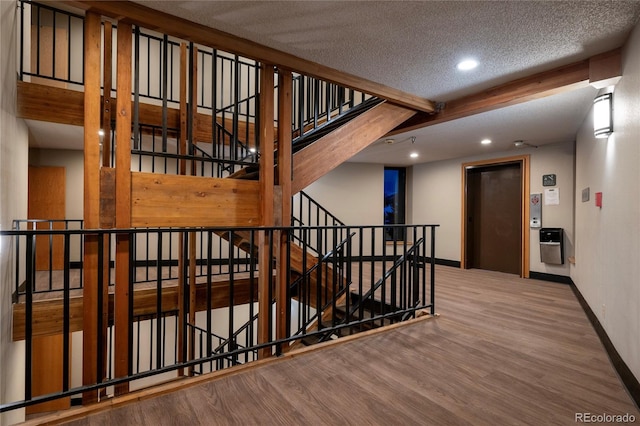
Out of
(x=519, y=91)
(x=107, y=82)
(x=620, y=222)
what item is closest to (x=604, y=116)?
(x=519, y=91)

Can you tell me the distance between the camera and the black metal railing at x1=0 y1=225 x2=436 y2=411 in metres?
1.90

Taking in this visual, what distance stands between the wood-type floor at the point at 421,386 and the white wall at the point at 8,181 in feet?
8.23

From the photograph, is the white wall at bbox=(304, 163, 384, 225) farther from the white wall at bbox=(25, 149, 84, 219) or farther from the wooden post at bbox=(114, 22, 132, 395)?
the wooden post at bbox=(114, 22, 132, 395)

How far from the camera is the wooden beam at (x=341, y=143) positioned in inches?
132

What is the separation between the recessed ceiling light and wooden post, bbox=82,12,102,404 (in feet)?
9.41

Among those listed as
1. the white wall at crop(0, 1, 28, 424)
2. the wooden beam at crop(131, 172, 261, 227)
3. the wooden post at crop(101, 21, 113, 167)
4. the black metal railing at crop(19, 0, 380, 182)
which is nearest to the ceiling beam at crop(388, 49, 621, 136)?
the black metal railing at crop(19, 0, 380, 182)

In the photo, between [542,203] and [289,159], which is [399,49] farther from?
[542,203]

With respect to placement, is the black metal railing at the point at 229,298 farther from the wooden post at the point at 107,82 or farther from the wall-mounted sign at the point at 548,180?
the wall-mounted sign at the point at 548,180

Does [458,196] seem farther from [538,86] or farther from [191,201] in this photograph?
[191,201]

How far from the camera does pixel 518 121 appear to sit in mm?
4379

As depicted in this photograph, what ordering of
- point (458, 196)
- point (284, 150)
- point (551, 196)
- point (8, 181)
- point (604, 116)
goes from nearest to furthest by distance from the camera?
point (604, 116), point (284, 150), point (8, 181), point (551, 196), point (458, 196)

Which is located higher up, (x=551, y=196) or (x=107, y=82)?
(x=107, y=82)

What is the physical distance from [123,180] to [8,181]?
2.15 m

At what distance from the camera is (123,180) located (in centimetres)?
238
